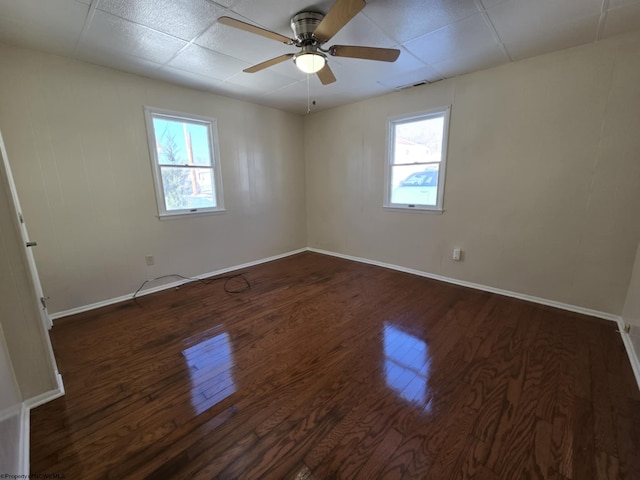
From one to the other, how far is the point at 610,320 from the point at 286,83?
4.28 metres

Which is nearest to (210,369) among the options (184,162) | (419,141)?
(184,162)

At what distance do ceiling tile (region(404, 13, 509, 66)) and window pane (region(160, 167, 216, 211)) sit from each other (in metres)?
2.90

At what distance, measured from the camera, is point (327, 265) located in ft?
14.3

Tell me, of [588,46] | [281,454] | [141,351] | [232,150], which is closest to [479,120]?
[588,46]

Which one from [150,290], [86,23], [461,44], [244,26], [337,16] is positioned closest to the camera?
[337,16]

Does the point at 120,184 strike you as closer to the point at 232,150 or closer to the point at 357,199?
the point at 232,150

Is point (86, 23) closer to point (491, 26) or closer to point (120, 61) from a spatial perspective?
point (120, 61)

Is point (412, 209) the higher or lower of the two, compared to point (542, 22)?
lower

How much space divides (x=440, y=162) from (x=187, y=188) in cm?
338

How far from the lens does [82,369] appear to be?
1.93 m

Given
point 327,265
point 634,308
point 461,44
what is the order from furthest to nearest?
point 327,265 < point 461,44 < point 634,308

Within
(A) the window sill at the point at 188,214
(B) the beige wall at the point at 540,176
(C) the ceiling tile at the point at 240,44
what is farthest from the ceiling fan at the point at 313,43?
(A) the window sill at the point at 188,214

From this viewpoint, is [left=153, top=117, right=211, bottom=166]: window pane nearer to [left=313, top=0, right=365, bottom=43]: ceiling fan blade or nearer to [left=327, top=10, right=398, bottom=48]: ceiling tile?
[left=327, top=10, right=398, bottom=48]: ceiling tile

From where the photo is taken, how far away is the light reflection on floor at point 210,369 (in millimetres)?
1670
